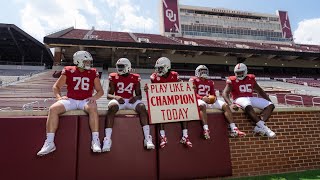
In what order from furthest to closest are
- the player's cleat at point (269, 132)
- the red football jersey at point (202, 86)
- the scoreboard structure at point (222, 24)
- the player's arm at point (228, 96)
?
the scoreboard structure at point (222, 24), the red football jersey at point (202, 86), the player's arm at point (228, 96), the player's cleat at point (269, 132)

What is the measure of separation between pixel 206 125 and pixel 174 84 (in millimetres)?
838

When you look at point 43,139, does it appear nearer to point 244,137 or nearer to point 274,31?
point 244,137

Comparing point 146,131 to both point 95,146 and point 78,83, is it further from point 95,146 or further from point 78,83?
point 78,83

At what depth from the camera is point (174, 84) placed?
471 cm

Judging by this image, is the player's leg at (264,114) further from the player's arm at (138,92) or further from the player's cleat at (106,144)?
the player's cleat at (106,144)

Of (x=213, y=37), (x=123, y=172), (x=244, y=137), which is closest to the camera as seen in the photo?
(x=123, y=172)

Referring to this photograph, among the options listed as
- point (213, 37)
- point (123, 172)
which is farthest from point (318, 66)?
point (123, 172)

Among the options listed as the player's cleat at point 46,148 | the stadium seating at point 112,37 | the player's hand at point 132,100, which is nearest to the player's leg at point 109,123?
the player's hand at point 132,100

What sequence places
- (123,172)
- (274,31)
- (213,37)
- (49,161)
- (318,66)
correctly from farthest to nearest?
(274,31), (213,37), (318,66), (123,172), (49,161)

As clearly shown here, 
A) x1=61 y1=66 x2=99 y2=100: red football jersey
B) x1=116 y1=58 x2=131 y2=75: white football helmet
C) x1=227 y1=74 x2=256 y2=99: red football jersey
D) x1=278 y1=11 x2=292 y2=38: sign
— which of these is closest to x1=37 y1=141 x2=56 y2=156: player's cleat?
x1=61 y1=66 x2=99 y2=100: red football jersey

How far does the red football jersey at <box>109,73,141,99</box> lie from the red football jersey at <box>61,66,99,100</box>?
1.29ft

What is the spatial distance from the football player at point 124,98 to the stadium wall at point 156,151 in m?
0.13

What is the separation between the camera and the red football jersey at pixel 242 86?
17.3 feet

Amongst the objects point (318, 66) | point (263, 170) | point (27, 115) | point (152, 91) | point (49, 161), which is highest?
point (318, 66)
